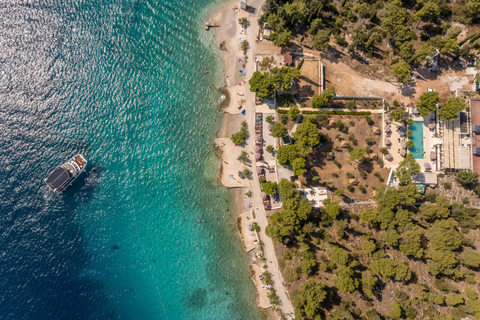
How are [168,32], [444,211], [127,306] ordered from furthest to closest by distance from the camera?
1. [168,32]
2. [127,306]
3. [444,211]

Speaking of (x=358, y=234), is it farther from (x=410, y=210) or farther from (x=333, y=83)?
(x=333, y=83)

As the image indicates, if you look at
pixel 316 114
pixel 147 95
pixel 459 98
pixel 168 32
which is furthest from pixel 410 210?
pixel 168 32

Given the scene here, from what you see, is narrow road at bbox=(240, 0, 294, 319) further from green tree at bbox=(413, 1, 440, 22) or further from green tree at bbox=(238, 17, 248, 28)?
green tree at bbox=(413, 1, 440, 22)

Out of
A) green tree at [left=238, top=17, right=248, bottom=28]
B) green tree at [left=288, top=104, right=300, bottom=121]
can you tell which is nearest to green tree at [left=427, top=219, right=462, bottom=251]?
green tree at [left=288, top=104, right=300, bottom=121]

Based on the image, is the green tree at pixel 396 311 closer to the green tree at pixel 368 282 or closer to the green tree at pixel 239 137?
the green tree at pixel 368 282

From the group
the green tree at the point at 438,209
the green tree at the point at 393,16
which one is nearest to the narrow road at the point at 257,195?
Answer: the green tree at the point at 393,16

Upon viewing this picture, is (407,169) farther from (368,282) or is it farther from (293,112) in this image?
(293,112)
